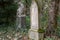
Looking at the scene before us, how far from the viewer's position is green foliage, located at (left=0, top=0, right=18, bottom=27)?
1030 centimetres

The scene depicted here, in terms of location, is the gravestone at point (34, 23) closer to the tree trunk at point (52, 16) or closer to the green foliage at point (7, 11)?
the tree trunk at point (52, 16)

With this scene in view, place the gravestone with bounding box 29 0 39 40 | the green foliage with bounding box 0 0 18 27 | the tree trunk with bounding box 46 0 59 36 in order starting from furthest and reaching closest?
1. the green foliage with bounding box 0 0 18 27
2. the tree trunk with bounding box 46 0 59 36
3. the gravestone with bounding box 29 0 39 40

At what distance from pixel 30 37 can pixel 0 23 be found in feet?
13.9

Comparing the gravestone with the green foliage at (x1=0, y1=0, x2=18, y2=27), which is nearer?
the gravestone

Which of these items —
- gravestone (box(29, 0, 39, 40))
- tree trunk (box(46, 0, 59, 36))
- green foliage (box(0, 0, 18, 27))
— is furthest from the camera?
green foliage (box(0, 0, 18, 27))

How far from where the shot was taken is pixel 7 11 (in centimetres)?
1045

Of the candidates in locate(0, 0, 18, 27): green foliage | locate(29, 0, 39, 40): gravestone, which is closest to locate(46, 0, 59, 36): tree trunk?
locate(29, 0, 39, 40): gravestone

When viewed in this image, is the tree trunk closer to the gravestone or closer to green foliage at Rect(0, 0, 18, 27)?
the gravestone

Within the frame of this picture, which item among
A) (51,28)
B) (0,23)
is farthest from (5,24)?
(51,28)

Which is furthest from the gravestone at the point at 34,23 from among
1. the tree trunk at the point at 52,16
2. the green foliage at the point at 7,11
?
the green foliage at the point at 7,11

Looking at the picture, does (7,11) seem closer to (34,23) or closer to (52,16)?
(52,16)

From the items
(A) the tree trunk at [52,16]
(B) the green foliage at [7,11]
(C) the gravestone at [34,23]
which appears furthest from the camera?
(B) the green foliage at [7,11]

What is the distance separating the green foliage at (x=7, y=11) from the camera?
1030 centimetres

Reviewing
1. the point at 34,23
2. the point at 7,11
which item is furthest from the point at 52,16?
the point at 7,11
